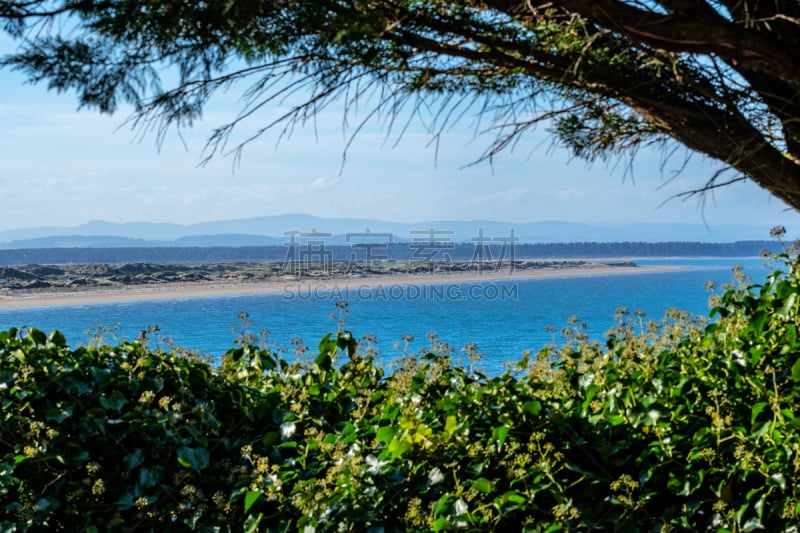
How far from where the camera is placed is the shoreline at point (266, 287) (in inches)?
857

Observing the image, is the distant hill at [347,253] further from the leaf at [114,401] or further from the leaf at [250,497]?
the leaf at [250,497]

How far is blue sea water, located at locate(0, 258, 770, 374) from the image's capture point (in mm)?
15211

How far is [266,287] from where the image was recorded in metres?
26.1

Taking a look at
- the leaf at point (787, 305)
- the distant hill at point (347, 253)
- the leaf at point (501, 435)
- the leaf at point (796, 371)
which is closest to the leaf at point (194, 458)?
the leaf at point (501, 435)

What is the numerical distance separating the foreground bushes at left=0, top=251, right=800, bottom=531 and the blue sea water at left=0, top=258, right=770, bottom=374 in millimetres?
8538

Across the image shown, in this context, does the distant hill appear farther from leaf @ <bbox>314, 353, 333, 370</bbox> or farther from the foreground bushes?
the foreground bushes

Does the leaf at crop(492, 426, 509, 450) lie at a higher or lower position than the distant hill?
lower

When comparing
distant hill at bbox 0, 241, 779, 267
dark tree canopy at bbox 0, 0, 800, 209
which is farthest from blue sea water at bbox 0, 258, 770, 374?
distant hill at bbox 0, 241, 779, 267

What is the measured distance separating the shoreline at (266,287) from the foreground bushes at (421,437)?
19.4 m

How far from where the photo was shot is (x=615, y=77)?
9.46ft

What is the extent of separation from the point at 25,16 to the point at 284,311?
61.7 feet

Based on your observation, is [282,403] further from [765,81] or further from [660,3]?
[765,81]

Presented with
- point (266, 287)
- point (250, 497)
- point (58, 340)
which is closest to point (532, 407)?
point (250, 497)

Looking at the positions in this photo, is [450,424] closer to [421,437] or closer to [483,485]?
[421,437]
